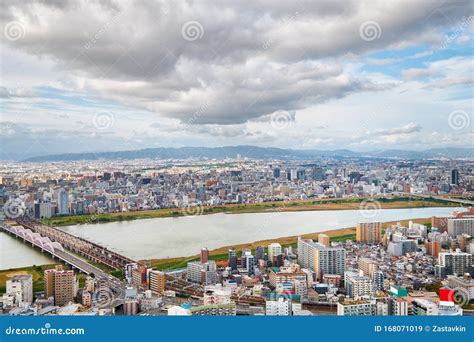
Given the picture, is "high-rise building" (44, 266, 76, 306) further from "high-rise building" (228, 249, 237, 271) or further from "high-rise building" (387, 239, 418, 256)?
"high-rise building" (387, 239, 418, 256)

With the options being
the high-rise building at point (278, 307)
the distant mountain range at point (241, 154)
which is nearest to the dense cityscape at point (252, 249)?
the high-rise building at point (278, 307)

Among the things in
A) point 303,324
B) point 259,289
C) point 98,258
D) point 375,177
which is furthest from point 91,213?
point 303,324

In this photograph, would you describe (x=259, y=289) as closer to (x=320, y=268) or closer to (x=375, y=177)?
(x=320, y=268)

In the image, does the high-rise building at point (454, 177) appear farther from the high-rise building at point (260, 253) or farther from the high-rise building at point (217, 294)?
the high-rise building at point (217, 294)

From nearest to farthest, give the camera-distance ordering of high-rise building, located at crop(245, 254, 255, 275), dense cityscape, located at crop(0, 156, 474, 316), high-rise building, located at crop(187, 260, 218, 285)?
dense cityscape, located at crop(0, 156, 474, 316) < high-rise building, located at crop(187, 260, 218, 285) < high-rise building, located at crop(245, 254, 255, 275)

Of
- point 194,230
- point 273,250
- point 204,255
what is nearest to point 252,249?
point 273,250

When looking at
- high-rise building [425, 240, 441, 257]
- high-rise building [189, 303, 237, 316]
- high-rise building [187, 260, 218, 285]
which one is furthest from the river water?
high-rise building [189, 303, 237, 316]

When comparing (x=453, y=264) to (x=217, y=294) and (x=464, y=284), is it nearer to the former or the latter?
(x=464, y=284)

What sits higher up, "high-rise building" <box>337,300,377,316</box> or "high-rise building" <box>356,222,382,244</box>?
"high-rise building" <box>356,222,382,244</box>

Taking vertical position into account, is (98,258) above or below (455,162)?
below
